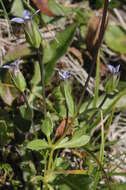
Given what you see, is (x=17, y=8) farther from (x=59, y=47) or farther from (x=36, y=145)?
(x=36, y=145)

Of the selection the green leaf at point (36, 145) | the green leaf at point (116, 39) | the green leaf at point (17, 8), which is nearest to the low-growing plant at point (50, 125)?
the green leaf at point (36, 145)

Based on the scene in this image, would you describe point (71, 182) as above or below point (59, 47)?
below

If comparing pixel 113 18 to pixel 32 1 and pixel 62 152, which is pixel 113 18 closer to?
pixel 32 1

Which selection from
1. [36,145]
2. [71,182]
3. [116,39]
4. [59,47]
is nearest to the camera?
[36,145]

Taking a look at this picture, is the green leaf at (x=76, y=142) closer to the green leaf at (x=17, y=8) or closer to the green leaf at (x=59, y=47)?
the green leaf at (x=59, y=47)

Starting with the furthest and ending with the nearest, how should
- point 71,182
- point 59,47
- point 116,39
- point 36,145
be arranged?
point 116,39 < point 59,47 < point 71,182 < point 36,145

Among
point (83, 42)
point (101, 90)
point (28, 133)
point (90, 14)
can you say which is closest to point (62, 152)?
point (28, 133)

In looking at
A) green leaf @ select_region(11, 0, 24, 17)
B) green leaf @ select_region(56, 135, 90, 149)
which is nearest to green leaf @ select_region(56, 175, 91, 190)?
green leaf @ select_region(56, 135, 90, 149)

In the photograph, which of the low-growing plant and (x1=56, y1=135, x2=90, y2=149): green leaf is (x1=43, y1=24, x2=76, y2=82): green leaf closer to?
the low-growing plant

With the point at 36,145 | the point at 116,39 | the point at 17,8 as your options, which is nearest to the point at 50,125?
the point at 36,145

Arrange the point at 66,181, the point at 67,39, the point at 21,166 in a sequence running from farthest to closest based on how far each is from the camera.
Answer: the point at 67,39 → the point at 21,166 → the point at 66,181
